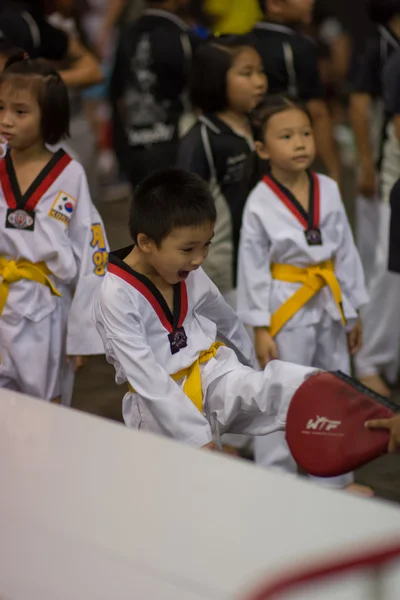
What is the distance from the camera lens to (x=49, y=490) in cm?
163

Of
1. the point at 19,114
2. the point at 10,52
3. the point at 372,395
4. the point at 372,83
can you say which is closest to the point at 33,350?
the point at 19,114

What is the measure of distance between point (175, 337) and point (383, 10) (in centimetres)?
186

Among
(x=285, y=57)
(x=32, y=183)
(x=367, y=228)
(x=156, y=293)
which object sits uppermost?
(x=285, y=57)

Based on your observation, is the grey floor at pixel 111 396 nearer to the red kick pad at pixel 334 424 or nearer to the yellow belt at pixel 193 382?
the yellow belt at pixel 193 382

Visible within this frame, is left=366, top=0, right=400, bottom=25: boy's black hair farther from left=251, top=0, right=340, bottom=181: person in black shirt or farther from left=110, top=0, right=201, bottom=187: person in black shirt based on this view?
left=110, top=0, right=201, bottom=187: person in black shirt

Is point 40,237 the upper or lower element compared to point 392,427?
upper

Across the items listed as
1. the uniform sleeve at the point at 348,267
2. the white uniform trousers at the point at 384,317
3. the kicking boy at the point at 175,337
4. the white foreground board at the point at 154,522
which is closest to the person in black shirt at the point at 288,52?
the white uniform trousers at the point at 384,317

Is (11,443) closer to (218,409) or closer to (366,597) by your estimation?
(218,409)

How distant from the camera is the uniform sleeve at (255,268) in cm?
270

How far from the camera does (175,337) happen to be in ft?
7.02

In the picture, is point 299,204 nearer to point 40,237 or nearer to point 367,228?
point 40,237

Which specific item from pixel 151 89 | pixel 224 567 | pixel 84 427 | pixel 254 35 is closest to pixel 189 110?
pixel 151 89

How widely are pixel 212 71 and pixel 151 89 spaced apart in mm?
1085

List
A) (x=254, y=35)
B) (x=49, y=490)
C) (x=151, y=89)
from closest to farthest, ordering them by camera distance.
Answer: (x=49, y=490), (x=254, y=35), (x=151, y=89)
